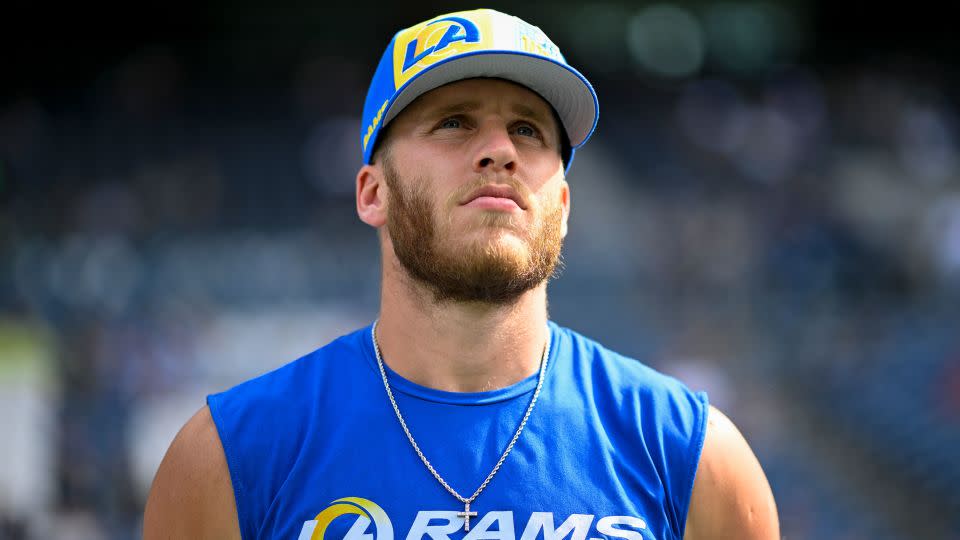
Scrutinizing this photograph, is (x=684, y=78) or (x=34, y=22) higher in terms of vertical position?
(x=34, y=22)

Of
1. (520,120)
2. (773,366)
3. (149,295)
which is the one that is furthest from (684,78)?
(520,120)

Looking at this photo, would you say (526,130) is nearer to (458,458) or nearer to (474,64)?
(474,64)

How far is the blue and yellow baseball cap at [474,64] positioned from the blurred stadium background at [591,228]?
305 inches

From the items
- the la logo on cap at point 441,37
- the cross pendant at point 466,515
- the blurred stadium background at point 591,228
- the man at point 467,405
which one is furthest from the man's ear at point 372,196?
the blurred stadium background at point 591,228

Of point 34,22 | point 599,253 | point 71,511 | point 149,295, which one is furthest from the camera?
point 34,22

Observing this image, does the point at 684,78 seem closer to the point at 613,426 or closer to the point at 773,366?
the point at 773,366

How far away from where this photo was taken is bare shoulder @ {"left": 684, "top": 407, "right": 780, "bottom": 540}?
2264 mm

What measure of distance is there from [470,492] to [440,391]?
249 mm

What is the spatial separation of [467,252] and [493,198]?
0.13m

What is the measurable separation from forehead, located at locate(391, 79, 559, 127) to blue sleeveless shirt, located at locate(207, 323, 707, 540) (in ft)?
1.97

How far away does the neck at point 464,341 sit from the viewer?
2.36m

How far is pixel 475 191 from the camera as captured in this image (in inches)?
89.0

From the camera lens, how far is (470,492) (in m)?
2.21

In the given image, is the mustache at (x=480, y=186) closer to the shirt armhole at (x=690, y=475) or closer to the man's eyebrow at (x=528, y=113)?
the man's eyebrow at (x=528, y=113)
